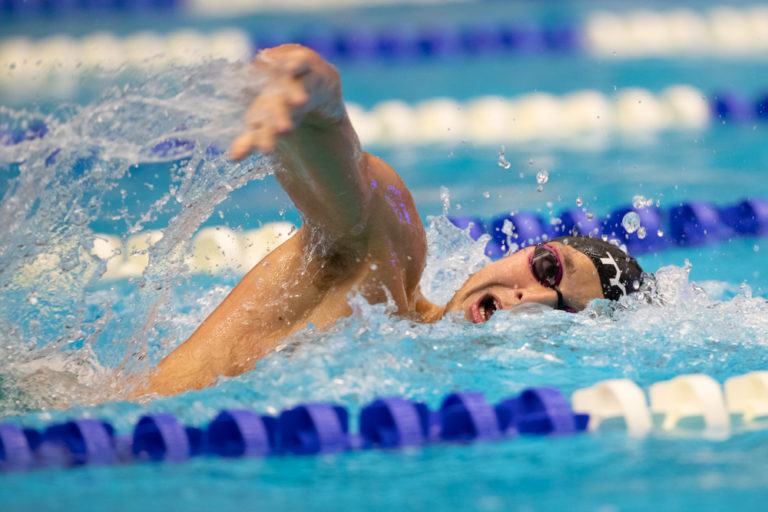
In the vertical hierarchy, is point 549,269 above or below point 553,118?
below

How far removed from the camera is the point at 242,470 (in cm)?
166

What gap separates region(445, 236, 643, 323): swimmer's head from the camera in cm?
217

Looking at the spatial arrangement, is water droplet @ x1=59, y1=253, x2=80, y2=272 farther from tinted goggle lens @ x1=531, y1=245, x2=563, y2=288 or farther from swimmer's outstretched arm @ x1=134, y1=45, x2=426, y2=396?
tinted goggle lens @ x1=531, y1=245, x2=563, y2=288

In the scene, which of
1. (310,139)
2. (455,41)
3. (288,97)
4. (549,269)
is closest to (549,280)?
(549,269)

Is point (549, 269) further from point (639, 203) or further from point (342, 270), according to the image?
point (639, 203)

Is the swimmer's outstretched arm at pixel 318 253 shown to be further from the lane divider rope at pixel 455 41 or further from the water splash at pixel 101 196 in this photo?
the lane divider rope at pixel 455 41

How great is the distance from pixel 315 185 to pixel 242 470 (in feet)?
1.66

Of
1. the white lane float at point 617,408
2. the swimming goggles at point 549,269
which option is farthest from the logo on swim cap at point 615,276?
the white lane float at point 617,408

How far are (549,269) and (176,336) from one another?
3.02ft

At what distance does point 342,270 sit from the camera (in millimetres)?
2082

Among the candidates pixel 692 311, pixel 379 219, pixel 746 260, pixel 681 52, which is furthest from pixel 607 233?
pixel 681 52

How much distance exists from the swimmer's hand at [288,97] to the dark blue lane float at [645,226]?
1774mm

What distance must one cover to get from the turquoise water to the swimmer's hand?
125 millimetres

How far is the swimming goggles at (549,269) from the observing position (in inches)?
85.4
